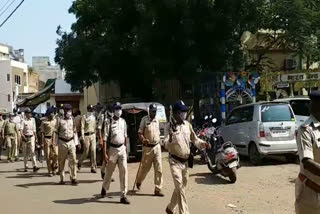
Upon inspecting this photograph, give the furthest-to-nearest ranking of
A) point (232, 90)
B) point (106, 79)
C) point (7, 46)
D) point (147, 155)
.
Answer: point (7, 46)
point (106, 79)
point (232, 90)
point (147, 155)

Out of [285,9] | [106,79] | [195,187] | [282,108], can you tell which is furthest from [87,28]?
[195,187]

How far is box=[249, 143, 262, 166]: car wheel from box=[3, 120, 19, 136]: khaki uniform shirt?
9854 mm

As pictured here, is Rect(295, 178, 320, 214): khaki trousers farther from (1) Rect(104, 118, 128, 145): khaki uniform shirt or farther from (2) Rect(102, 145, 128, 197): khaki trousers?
(1) Rect(104, 118, 128, 145): khaki uniform shirt

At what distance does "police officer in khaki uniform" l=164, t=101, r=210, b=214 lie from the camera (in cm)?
770

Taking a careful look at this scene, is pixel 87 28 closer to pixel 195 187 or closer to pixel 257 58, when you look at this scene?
pixel 257 58

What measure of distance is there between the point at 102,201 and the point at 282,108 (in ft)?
20.2

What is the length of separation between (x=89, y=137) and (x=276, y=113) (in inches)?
209

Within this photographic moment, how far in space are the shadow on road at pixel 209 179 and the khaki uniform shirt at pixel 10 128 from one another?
9509 millimetres

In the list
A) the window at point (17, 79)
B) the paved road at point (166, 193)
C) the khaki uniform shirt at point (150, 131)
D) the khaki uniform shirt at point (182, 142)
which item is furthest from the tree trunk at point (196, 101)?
the window at point (17, 79)

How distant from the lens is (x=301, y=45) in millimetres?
20672

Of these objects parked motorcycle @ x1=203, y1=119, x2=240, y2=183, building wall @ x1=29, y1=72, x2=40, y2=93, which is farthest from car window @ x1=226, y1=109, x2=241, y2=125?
building wall @ x1=29, y1=72, x2=40, y2=93

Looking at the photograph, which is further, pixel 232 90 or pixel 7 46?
pixel 7 46

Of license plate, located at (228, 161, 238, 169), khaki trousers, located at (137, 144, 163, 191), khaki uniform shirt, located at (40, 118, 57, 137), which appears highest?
khaki uniform shirt, located at (40, 118, 57, 137)

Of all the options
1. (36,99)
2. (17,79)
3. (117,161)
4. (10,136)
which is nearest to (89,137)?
(117,161)
